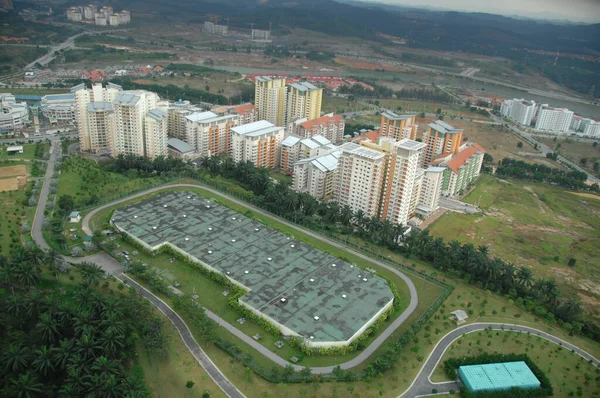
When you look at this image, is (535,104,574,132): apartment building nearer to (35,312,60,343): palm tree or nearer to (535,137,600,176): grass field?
(535,137,600,176): grass field

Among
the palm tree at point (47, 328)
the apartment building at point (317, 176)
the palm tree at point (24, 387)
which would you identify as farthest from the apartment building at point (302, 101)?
the palm tree at point (24, 387)

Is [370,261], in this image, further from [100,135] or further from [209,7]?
[209,7]

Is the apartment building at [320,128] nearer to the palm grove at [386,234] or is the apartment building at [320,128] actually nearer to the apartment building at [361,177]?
the palm grove at [386,234]

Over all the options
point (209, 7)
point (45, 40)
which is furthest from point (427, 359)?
point (209, 7)

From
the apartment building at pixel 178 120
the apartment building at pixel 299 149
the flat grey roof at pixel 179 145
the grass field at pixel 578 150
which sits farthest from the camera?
the grass field at pixel 578 150

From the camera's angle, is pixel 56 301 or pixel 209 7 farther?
pixel 209 7
